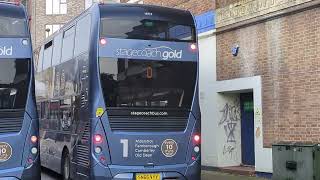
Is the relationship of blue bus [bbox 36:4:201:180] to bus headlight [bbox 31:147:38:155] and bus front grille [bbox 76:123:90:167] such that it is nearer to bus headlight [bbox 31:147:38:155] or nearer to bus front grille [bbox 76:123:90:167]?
bus front grille [bbox 76:123:90:167]

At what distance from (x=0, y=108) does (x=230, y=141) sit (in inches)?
344

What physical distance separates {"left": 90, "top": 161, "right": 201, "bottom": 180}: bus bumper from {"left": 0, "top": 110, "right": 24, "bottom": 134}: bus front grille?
1.73 m

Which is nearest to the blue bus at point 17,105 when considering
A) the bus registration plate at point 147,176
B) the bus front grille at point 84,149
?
the bus front grille at point 84,149

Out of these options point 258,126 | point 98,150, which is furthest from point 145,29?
point 258,126

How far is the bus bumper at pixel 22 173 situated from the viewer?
10625mm

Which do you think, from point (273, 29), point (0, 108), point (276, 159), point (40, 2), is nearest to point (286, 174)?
point (276, 159)

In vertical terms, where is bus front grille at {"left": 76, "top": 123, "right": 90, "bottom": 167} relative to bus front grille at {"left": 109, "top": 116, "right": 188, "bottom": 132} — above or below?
below

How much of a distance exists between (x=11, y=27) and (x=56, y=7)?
49.7m

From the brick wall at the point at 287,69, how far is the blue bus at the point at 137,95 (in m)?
3.25

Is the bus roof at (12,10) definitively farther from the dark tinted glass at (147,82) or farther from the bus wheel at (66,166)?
the bus wheel at (66,166)

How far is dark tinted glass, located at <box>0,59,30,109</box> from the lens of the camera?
10.9 m

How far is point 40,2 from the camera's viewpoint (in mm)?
59156

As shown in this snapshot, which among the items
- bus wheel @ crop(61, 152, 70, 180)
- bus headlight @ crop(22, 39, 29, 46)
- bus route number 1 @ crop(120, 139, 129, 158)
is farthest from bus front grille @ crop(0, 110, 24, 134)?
bus wheel @ crop(61, 152, 70, 180)

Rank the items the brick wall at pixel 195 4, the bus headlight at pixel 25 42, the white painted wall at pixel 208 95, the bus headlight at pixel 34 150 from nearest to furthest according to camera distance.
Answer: the bus headlight at pixel 34 150 → the bus headlight at pixel 25 42 → the white painted wall at pixel 208 95 → the brick wall at pixel 195 4
